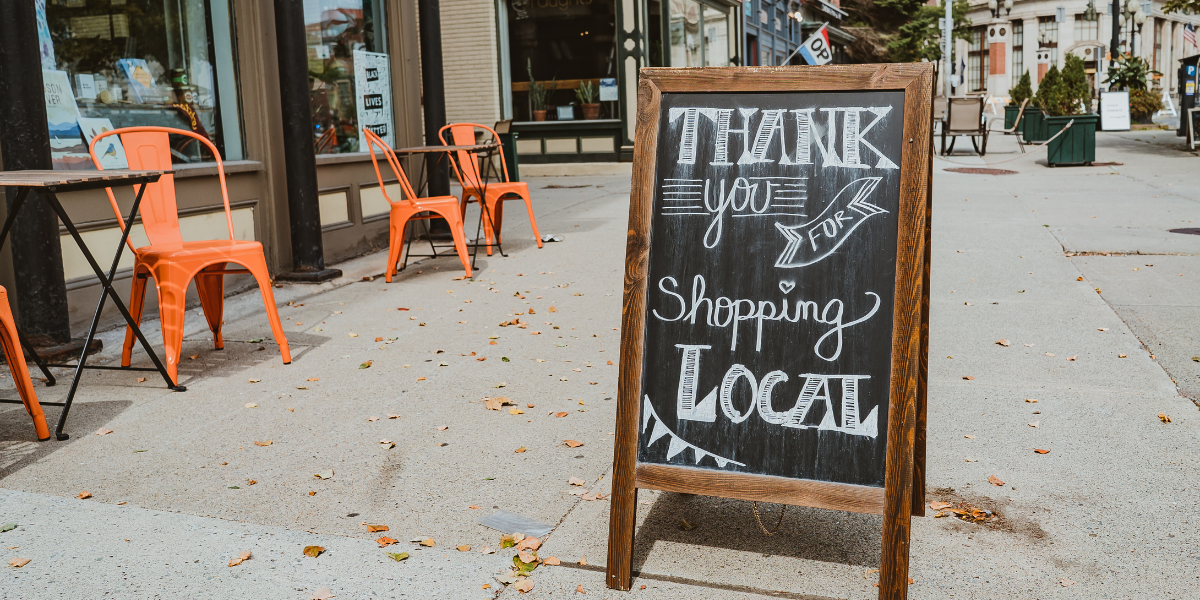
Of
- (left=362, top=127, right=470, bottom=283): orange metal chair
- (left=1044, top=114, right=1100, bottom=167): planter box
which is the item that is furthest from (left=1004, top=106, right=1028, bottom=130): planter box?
(left=362, top=127, right=470, bottom=283): orange metal chair

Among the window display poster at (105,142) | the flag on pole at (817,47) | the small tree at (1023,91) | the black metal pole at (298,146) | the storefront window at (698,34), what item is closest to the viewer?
the window display poster at (105,142)

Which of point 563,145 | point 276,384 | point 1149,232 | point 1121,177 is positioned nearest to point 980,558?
point 276,384

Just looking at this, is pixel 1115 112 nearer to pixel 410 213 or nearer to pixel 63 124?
pixel 410 213

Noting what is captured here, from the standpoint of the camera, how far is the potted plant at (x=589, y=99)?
19.0 metres

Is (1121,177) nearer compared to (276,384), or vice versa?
(276,384)

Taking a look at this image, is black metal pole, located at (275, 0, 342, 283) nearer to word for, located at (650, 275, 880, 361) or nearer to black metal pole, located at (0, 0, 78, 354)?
black metal pole, located at (0, 0, 78, 354)

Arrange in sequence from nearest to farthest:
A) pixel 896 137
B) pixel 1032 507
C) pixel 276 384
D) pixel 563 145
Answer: pixel 896 137 < pixel 1032 507 < pixel 276 384 < pixel 563 145

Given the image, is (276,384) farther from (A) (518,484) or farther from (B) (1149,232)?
(B) (1149,232)

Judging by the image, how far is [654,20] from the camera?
19734 mm

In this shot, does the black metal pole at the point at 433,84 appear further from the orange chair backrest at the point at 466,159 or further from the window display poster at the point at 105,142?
the window display poster at the point at 105,142

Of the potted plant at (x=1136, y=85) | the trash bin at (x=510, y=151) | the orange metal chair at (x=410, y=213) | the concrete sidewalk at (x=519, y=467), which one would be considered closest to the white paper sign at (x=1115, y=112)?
the potted plant at (x=1136, y=85)

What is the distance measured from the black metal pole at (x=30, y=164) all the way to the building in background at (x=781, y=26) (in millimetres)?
20000

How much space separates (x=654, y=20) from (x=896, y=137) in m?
17.8

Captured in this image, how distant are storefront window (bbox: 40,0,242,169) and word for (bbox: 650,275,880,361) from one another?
458 cm
